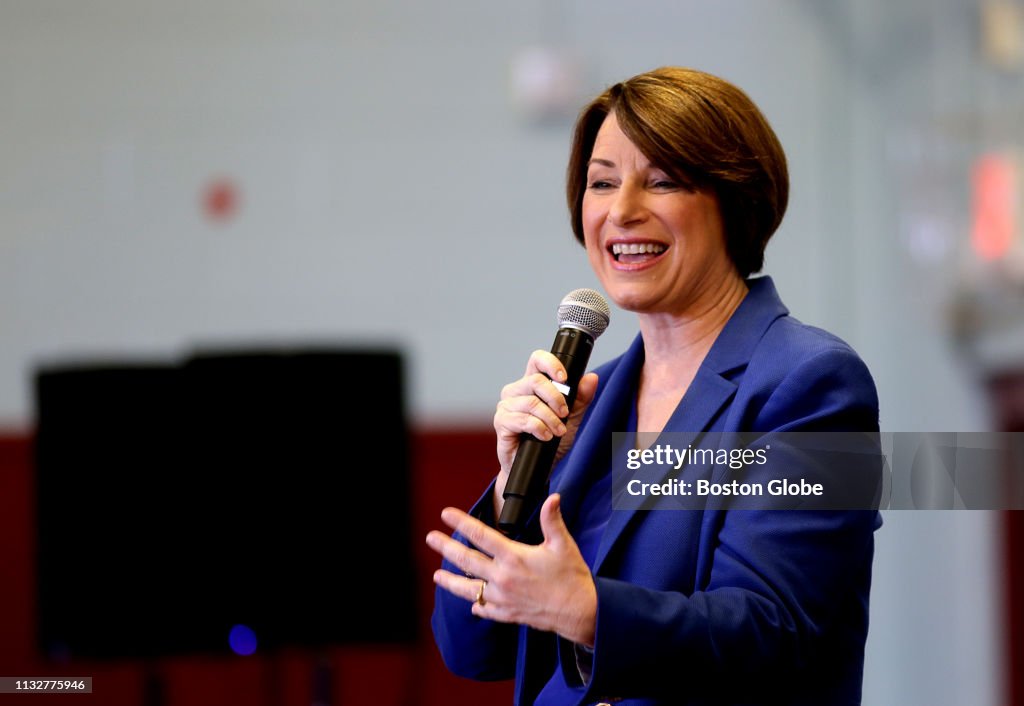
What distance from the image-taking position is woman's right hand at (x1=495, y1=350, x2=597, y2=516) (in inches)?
50.6

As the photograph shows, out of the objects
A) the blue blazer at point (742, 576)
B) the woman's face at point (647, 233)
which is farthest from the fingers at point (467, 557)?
the woman's face at point (647, 233)

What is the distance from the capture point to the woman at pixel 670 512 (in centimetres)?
117

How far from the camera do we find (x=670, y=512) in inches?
52.4

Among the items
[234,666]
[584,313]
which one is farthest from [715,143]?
[234,666]

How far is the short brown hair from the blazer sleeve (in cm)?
26

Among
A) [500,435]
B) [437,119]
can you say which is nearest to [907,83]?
[437,119]

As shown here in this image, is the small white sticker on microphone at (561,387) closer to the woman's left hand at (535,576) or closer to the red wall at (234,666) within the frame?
the woman's left hand at (535,576)

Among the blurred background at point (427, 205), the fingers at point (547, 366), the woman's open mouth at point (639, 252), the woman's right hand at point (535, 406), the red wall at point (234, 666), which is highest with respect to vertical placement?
the blurred background at point (427, 205)

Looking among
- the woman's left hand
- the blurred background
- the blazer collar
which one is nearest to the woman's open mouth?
the blazer collar

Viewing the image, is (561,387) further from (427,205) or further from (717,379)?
(427,205)

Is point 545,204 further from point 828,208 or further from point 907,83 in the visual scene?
point 907,83

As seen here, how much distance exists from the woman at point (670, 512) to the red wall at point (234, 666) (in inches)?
99.5

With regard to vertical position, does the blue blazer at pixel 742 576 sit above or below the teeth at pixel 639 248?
below

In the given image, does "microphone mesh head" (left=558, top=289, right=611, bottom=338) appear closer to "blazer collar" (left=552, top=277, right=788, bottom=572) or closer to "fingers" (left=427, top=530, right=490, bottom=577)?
"blazer collar" (left=552, top=277, right=788, bottom=572)
